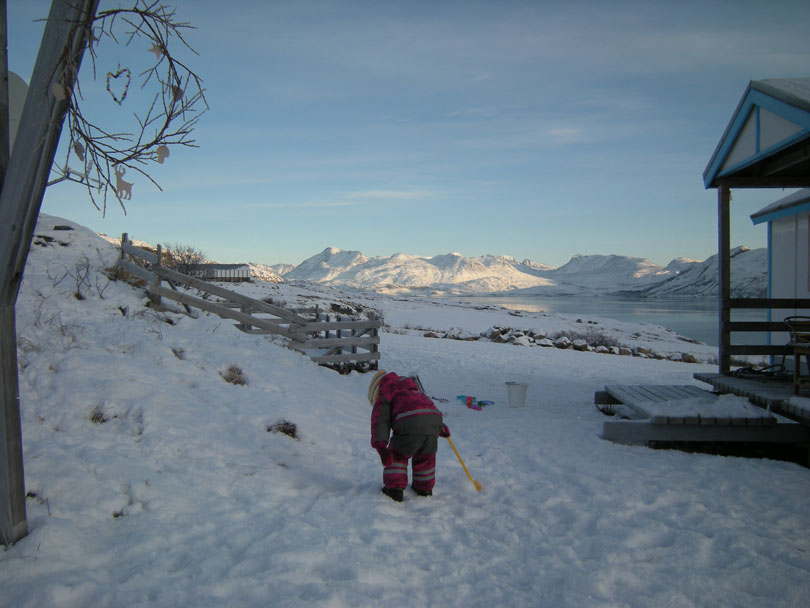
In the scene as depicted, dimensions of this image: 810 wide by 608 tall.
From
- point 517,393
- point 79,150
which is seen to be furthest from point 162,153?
point 517,393

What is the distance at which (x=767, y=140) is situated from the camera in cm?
710

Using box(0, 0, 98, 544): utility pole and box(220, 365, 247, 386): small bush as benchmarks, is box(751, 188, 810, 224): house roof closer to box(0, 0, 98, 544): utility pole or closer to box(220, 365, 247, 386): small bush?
box(220, 365, 247, 386): small bush

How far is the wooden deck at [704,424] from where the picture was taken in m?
6.14

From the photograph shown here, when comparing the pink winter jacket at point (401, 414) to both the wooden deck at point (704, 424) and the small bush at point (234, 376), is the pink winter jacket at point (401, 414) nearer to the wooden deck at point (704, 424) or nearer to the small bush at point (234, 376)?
the small bush at point (234, 376)

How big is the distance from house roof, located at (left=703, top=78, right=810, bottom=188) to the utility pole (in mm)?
7016

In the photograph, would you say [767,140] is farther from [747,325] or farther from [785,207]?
[785,207]

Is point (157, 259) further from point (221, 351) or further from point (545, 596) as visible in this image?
point (545, 596)

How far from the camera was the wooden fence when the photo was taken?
29.7ft

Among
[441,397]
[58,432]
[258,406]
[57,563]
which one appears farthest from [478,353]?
[57,563]

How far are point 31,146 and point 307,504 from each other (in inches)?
127

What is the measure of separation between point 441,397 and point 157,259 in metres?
5.64

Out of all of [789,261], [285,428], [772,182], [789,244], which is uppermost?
[772,182]

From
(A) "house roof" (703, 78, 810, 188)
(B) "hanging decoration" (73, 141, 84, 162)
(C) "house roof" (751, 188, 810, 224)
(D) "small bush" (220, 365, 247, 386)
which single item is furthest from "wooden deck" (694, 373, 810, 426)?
(B) "hanging decoration" (73, 141, 84, 162)

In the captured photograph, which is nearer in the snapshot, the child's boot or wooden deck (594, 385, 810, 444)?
the child's boot
